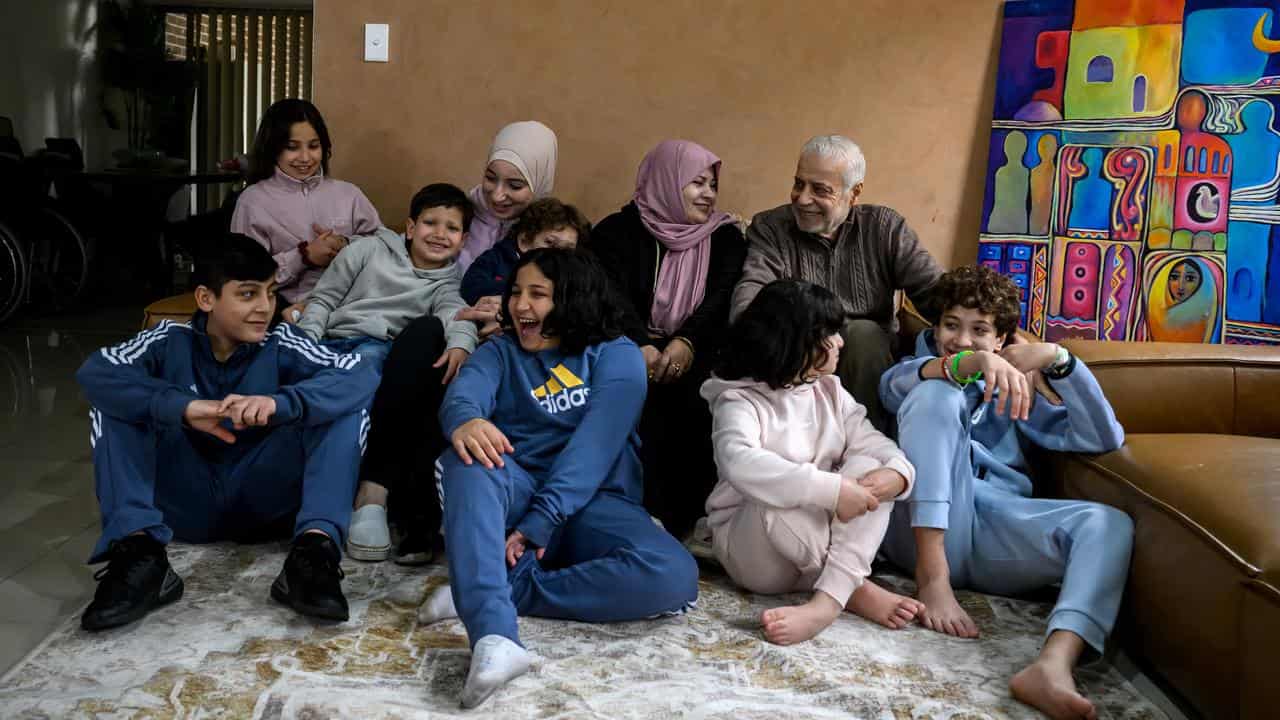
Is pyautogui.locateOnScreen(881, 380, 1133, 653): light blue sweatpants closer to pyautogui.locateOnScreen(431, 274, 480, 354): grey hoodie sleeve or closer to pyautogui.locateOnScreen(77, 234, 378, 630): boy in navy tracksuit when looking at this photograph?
pyautogui.locateOnScreen(431, 274, 480, 354): grey hoodie sleeve

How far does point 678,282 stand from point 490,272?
0.51 metres

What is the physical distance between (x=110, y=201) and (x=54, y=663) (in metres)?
5.24

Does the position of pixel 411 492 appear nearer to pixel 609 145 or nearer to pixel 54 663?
pixel 54 663

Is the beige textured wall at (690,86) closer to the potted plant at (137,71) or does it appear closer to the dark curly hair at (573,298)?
the dark curly hair at (573,298)

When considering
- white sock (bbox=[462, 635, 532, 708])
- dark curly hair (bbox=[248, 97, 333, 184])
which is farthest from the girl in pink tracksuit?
dark curly hair (bbox=[248, 97, 333, 184])

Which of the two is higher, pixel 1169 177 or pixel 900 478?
pixel 1169 177

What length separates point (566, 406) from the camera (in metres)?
2.17

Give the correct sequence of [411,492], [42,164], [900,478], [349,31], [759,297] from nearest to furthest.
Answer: [900,478] < [759,297] < [411,492] < [349,31] < [42,164]

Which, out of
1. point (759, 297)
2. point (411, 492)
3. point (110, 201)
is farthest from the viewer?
point (110, 201)

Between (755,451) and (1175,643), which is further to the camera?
(755,451)

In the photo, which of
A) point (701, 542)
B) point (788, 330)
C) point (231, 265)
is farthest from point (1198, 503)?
point (231, 265)

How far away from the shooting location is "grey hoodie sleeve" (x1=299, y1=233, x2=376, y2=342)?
270cm

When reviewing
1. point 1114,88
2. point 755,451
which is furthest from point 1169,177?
point 755,451

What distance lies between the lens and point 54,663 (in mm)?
1724
